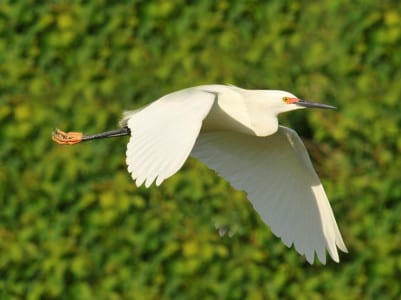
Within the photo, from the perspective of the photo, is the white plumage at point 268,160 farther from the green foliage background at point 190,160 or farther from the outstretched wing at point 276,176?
the green foliage background at point 190,160

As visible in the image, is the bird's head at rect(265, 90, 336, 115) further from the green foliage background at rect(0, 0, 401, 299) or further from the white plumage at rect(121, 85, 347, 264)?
the green foliage background at rect(0, 0, 401, 299)

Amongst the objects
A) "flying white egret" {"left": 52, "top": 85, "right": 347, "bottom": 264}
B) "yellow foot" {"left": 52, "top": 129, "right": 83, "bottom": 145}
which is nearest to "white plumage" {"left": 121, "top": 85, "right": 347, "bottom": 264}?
"flying white egret" {"left": 52, "top": 85, "right": 347, "bottom": 264}

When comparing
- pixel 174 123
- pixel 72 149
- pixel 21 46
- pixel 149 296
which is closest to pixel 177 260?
pixel 149 296

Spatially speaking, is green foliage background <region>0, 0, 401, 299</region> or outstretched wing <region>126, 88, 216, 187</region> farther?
green foliage background <region>0, 0, 401, 299</region>

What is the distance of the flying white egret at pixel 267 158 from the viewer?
7.40 metres

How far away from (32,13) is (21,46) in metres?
0.19

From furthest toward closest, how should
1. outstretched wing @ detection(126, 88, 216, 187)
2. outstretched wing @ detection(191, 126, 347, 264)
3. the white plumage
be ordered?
outstretched wing @ detection(191, 126, 347, 264) < the white plumage < outstretched wing @ detection(126, 88, 216, 187)

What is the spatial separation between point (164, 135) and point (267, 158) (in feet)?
4.71

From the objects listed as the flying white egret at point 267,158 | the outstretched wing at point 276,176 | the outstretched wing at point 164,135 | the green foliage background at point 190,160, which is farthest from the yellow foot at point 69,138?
the green foliage background at point 190,160

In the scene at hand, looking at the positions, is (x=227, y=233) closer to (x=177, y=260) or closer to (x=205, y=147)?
(x=177, y=260)

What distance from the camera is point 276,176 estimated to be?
787cm

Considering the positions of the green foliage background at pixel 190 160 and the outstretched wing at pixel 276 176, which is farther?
the green foliage background at pixel 190 160

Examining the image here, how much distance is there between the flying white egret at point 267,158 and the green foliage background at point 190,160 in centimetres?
93

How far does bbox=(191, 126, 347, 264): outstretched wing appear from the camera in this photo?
25.4ft
